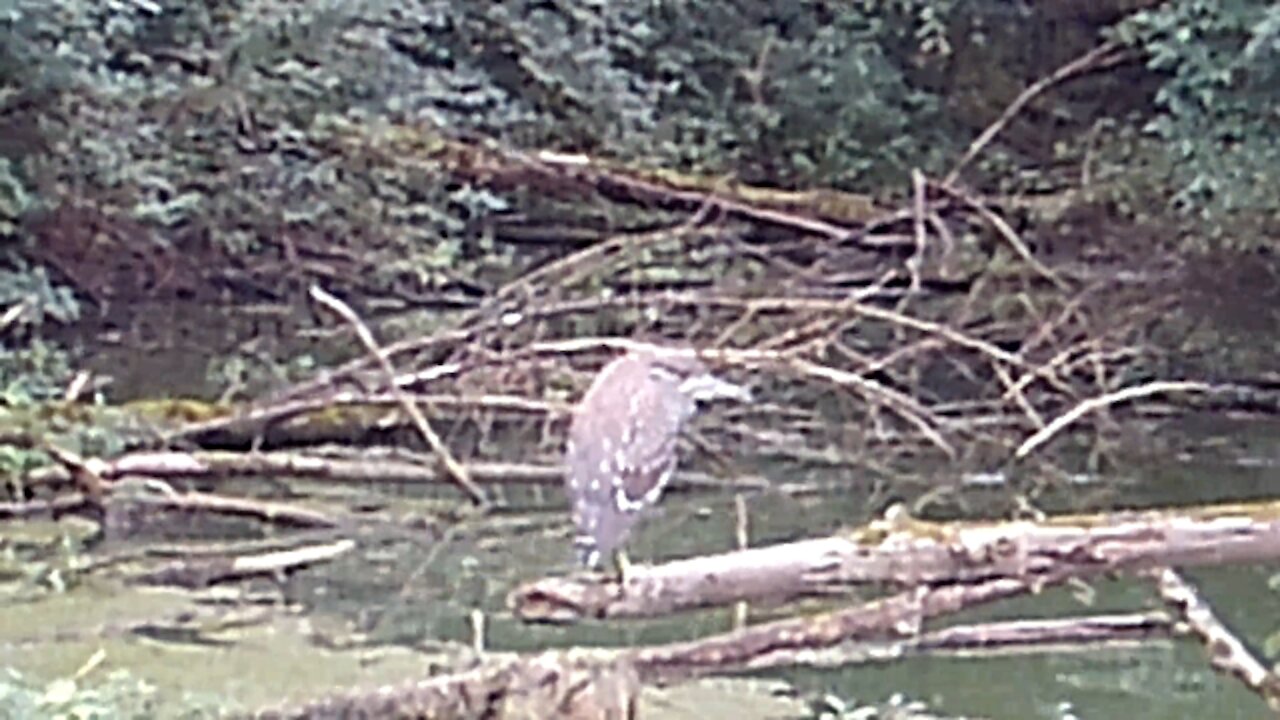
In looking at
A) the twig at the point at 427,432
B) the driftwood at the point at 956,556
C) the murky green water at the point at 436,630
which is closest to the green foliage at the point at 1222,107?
the murky green water at the point at 436,630

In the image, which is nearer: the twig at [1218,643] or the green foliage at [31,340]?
the twig at [1218,643]

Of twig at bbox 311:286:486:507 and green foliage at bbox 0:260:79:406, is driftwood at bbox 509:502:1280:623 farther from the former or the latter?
green foliage at bbox 0:260:79:406

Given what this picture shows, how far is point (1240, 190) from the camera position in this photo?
8.77 meters

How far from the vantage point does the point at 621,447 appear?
190 inches

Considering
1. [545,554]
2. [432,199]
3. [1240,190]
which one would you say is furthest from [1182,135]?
[545,554]

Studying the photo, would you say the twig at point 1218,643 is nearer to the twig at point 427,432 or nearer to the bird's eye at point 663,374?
the bird's eye at point 663,374

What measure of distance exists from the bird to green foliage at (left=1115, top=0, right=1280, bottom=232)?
412 centimetres

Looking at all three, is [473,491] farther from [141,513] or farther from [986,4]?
[986,4]

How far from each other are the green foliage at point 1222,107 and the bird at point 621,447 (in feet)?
13.5

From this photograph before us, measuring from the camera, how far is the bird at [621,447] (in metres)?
4.66

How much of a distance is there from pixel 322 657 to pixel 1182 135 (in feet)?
15.8

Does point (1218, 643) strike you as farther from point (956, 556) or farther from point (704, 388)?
point (704, 388)

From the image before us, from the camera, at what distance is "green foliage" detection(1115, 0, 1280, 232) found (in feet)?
28.6

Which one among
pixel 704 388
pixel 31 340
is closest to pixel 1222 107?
pixel 704 388
